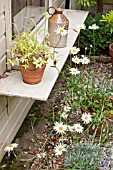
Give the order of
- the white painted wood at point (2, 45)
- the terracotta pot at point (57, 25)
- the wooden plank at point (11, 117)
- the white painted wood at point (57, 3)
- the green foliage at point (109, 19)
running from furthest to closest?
the green foliage at point (109, 19) < the white painted wood at point (57, 3) < the terracotta pot at point (57, 25) < the wooden plank at point (11, 117) < the white painted wood at point (2, 45)

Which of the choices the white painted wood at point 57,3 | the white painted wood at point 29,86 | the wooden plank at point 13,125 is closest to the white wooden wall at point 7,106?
the wooden plank at point 13,125

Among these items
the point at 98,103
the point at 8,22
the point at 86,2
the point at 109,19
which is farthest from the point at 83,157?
the point at 86,2

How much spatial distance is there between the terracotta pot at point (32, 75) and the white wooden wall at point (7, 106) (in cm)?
19

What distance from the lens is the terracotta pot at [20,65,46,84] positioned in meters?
2.30

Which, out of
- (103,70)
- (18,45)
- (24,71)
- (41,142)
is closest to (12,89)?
(24,71)

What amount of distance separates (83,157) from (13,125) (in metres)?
0.69

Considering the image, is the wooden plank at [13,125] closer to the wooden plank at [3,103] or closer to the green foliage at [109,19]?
the wooden plank at [3,103]

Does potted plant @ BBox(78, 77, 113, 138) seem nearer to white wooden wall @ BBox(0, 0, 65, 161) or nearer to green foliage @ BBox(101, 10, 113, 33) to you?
white wooden wall @ BBox(0, 0, 65, 161)

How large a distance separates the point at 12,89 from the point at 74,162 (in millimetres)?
673

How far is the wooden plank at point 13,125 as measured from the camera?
266cm

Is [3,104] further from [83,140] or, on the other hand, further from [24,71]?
[83,140]

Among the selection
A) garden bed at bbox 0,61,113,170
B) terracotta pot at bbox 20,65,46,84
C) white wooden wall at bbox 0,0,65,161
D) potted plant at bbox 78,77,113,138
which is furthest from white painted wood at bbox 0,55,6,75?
potted plant at bbox 78,77,113,138

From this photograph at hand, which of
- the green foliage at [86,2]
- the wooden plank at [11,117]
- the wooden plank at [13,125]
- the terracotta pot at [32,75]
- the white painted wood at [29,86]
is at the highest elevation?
the green foliage at [86,2]

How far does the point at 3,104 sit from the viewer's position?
254 cm
